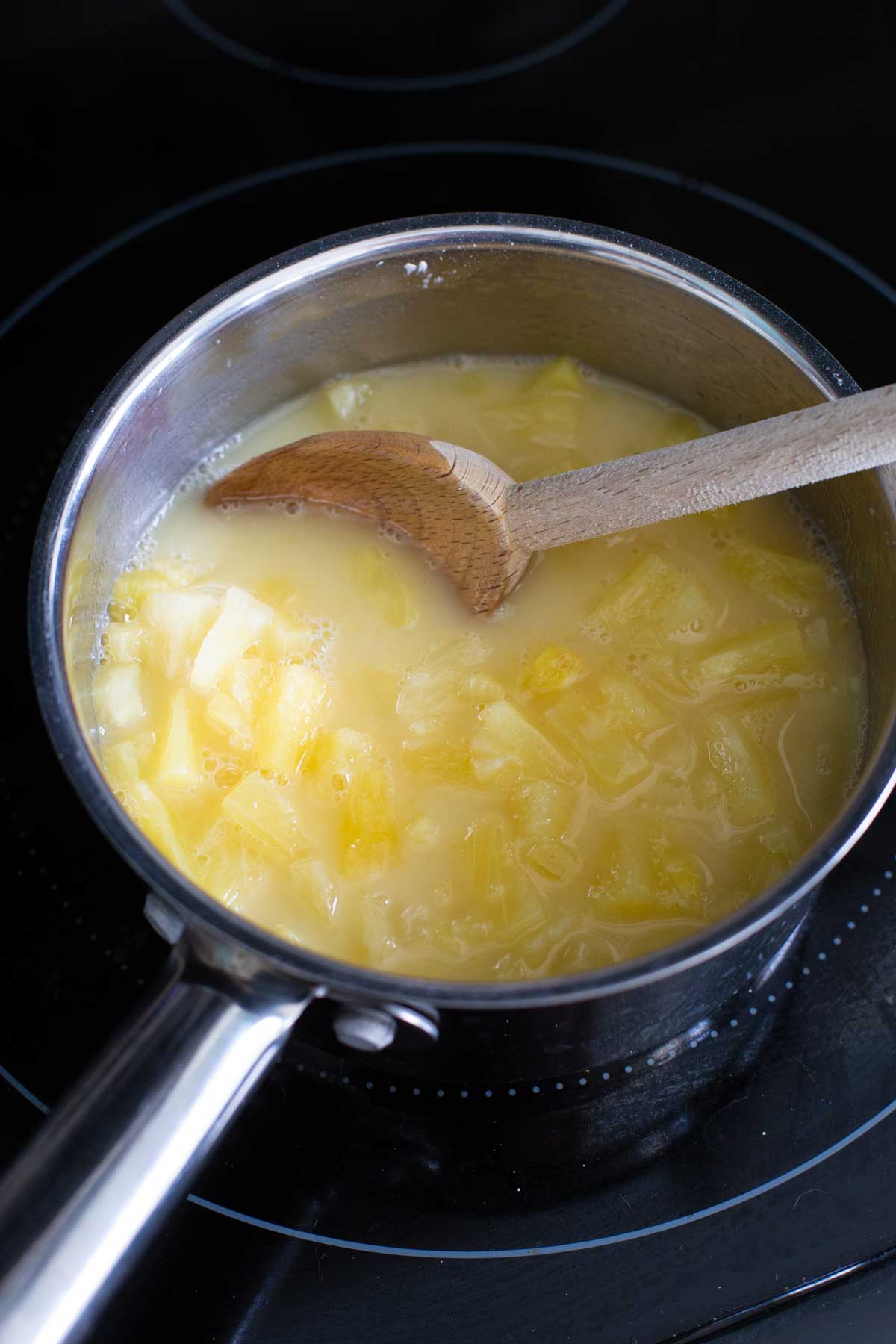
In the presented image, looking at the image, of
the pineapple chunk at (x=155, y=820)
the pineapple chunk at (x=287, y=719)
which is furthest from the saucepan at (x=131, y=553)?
the pineapple chunk at (x=287, y=719)

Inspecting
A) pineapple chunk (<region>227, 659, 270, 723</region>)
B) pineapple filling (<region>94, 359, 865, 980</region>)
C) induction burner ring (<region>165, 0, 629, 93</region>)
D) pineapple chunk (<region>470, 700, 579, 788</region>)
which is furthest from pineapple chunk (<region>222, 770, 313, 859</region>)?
induction burner ring (<region>165, 0, 629, 93</region>)

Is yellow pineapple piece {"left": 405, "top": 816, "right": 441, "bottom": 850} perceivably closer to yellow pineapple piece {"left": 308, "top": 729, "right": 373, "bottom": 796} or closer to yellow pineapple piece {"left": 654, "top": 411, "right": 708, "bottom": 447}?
yellow pineapple piece {"left": 308, "top": 729, "right": 373, "bottom": 796}

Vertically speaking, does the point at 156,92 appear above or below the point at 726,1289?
above

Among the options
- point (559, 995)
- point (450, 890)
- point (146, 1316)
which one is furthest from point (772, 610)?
point (146, 1316)

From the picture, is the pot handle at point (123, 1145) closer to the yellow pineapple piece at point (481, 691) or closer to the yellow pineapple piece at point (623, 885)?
the yellow pineapple piece at point (623, 885)

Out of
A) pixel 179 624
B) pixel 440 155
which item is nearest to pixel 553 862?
pixel 179 624

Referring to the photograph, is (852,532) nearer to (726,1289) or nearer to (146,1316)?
(726,1289)
